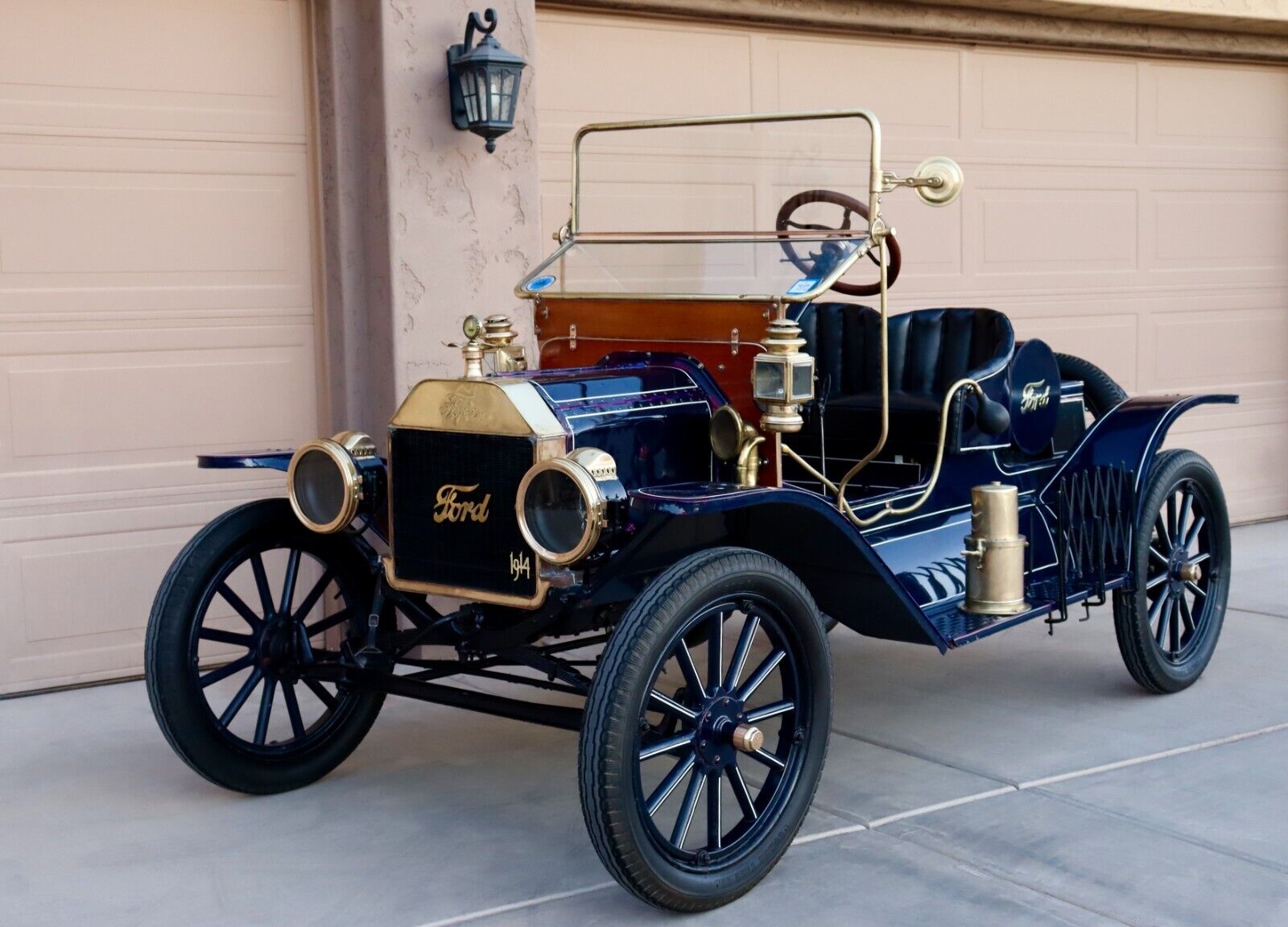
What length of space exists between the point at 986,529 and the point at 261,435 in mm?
2471

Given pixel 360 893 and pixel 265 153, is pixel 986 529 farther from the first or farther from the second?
pixel 265 153

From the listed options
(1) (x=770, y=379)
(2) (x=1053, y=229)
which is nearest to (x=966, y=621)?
(1) (x=770, y=379)

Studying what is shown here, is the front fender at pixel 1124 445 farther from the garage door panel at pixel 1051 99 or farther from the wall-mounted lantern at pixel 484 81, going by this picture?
the garage door panel at pixel 1051 99

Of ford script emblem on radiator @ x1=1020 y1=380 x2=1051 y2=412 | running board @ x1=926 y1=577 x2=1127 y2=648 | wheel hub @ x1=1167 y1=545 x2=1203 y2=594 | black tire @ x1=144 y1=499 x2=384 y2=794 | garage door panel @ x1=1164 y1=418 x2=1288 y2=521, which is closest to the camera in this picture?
black tire @ x1=144 y1=499 x2=384 y2=794

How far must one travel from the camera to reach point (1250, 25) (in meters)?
7.23

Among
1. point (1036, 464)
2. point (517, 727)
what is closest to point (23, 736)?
point (517, 727)

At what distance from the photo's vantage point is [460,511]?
11.3ft

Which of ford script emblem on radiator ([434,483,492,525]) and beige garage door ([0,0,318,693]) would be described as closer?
ford script emblem on radiator ([434,483,492,525])

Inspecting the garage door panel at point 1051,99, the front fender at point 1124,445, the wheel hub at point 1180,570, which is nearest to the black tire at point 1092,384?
the front fender at point 1124,445

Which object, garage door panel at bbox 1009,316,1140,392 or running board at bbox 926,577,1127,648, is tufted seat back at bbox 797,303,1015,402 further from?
garage door panel at bbox 1009,316,1140,392

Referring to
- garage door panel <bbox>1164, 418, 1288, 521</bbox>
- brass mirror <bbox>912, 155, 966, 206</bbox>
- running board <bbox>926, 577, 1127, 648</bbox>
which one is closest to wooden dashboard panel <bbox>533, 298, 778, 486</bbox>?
brass mirror <bbox>912, 155, 966, 206</bbox>

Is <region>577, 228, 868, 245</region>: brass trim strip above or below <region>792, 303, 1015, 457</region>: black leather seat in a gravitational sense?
above

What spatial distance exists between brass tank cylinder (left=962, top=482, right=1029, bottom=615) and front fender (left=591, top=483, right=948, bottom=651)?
26 centimetres

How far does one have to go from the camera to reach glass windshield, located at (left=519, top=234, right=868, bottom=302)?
3699mm
